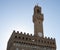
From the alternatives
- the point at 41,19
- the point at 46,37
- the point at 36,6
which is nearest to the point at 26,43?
the point at 46,37

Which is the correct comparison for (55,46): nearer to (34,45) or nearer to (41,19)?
(34,45)

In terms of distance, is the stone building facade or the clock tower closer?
the stone building facade

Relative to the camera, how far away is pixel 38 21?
204ft

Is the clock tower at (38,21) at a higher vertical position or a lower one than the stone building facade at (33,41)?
higher

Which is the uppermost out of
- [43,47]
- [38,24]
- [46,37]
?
[38,24]

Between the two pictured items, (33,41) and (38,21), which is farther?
(38,21)

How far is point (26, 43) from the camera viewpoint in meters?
52.3

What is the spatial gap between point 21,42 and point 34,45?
512 centimetres

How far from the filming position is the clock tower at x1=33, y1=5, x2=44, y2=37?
194ft

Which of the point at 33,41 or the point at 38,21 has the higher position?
the point at 38,21

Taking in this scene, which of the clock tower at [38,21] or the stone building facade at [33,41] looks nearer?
the stone building facade at [33,41]

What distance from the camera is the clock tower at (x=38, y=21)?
59097mm

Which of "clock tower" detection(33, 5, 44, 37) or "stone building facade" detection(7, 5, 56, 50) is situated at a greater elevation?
"clock tower" detection(33, 5, 44, 37)

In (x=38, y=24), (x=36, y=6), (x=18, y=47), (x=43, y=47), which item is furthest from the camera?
(x=36, y=6)
